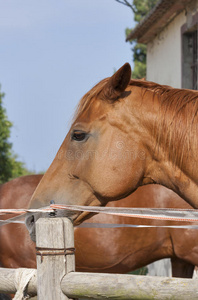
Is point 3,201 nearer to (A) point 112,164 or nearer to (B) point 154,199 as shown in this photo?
(B) point 154,199

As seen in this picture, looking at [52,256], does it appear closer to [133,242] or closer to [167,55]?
[133,242]

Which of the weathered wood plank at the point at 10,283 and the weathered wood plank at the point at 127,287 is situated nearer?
the weathered wood plank at the point at 127,287

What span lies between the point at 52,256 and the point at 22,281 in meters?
0.26

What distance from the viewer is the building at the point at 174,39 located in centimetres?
726

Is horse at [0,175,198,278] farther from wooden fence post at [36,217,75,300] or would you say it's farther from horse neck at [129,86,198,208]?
wooden fence post at [36,217,75,300]

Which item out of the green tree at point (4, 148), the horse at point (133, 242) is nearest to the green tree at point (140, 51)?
the green tree at point (4, 148)

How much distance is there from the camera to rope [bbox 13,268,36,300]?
2.04 metres

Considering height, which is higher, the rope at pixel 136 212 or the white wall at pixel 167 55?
the white wall at pixel 167 55

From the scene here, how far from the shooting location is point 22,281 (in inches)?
81.1

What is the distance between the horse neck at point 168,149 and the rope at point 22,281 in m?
0.89

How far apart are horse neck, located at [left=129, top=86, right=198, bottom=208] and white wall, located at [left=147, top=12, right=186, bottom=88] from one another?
5326mm

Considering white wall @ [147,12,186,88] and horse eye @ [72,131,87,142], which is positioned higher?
white wall @ [147,12,186,88]

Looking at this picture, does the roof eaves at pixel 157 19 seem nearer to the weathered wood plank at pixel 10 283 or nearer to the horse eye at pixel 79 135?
the horse eye at pixel 79 135

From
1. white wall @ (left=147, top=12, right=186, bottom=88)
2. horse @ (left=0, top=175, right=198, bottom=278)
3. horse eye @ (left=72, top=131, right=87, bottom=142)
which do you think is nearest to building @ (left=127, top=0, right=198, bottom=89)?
white wall @ (left=147, top=12, right=186, bottom=88)
